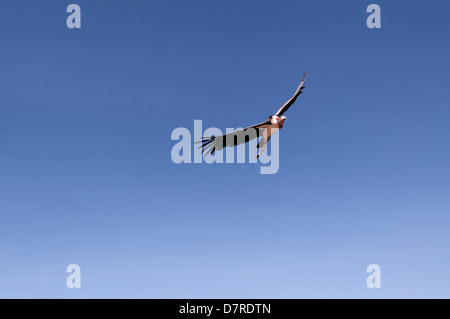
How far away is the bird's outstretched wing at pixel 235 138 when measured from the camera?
99.4 feet

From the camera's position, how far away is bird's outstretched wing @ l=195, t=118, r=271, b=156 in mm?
30297

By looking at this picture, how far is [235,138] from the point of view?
3117 centimetres
